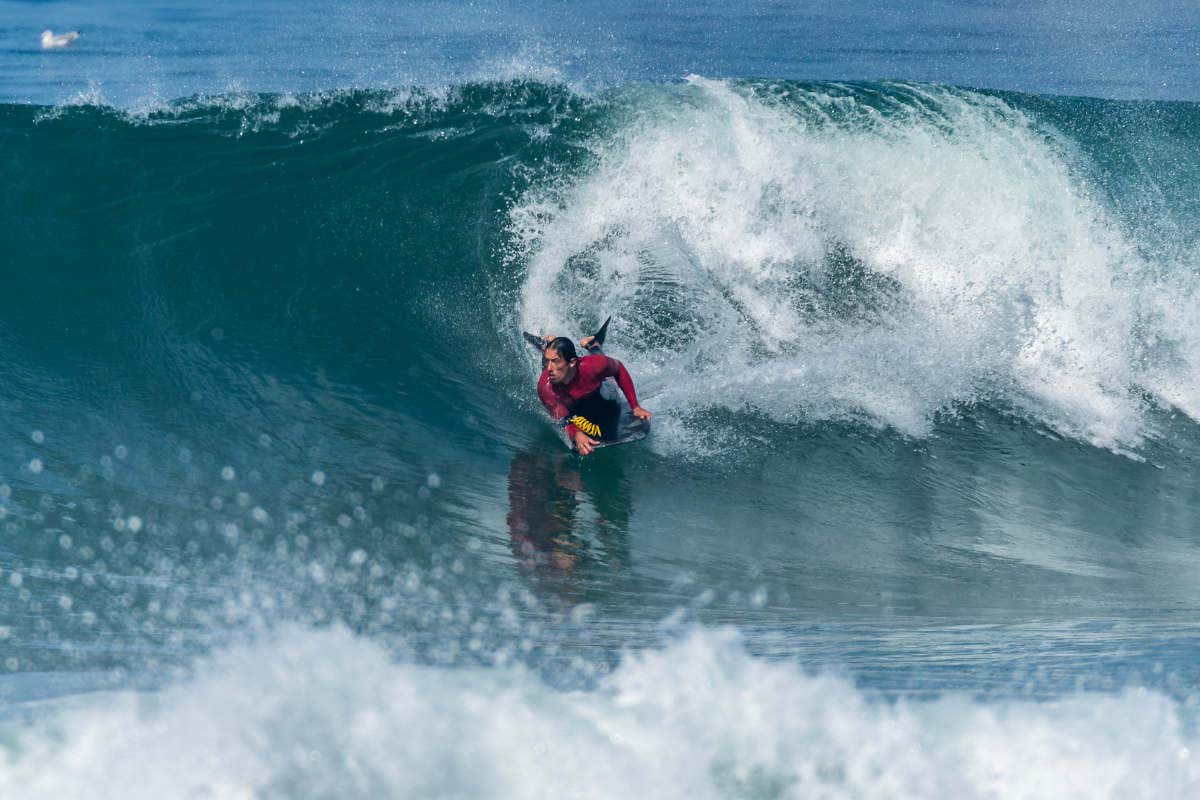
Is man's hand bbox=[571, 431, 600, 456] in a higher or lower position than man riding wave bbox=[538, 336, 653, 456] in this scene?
lower

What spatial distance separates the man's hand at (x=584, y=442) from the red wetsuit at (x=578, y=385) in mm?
66

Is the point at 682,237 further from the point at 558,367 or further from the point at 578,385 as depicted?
the point at 558,367

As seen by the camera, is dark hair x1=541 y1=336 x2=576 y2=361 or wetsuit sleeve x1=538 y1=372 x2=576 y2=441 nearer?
dark hair x1=541 y1=336 x2=576 y2=361

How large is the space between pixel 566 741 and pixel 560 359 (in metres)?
2.70

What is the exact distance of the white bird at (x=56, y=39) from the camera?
15.0m

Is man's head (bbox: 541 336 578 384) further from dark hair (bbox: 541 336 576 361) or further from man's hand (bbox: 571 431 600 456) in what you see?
man's hand (bbox: 571 431 600 456)

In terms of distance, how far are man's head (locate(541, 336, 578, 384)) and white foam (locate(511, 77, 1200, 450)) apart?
1.19 m

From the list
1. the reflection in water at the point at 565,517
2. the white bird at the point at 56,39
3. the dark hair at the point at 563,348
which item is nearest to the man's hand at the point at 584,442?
the reflection in water at the point at 565,517

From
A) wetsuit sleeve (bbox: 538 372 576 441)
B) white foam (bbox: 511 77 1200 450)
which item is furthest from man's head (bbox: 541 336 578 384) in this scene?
white foam (bbox: 511 77 1200 450)

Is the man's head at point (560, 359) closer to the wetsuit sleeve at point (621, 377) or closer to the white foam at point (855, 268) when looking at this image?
the wetsuit sleeve at point (621, 377)

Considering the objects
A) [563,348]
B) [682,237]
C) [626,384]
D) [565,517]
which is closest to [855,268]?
[682,237]

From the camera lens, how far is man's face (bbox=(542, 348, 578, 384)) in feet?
21.0

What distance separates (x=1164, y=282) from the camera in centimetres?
970

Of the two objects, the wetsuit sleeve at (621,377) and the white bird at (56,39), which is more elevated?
the white bird at (56,39)
